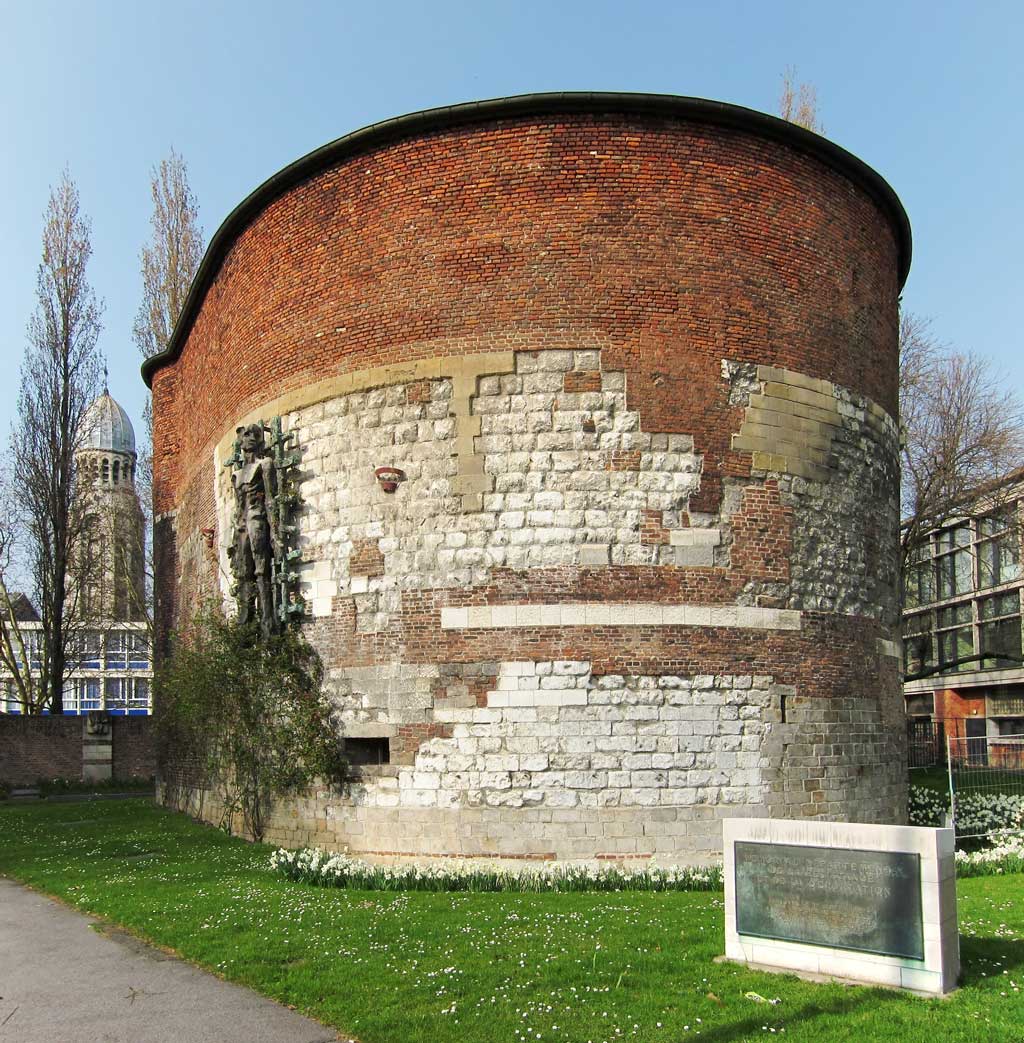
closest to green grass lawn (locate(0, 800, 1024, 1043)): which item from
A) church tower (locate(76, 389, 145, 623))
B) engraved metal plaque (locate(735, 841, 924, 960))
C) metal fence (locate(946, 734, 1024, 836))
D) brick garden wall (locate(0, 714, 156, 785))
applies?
engraved metal plaque (locate(735, 841, 924, 960))

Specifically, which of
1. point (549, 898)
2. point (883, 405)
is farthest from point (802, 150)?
point (549, 898)

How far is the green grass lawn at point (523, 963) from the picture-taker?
6.71 meters

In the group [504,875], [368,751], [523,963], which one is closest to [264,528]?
[368,751]

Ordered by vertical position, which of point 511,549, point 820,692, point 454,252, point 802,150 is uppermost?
point 802,150

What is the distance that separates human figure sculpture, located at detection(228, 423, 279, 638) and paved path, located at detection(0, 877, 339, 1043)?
612cm

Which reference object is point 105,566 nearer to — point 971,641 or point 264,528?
point 264,528

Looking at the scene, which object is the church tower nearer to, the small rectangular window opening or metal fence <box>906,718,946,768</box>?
the small rectangular window opening

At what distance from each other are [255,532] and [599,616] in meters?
5.56

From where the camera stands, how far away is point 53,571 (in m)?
32.3

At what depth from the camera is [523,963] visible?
26.7 feet

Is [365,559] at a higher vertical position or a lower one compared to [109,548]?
lower

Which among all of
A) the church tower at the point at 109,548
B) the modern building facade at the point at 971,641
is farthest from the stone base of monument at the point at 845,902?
the modern building facade at the point at 971,641

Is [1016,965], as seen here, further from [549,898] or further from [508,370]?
[508,370]

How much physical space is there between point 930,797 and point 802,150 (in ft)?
40.4
